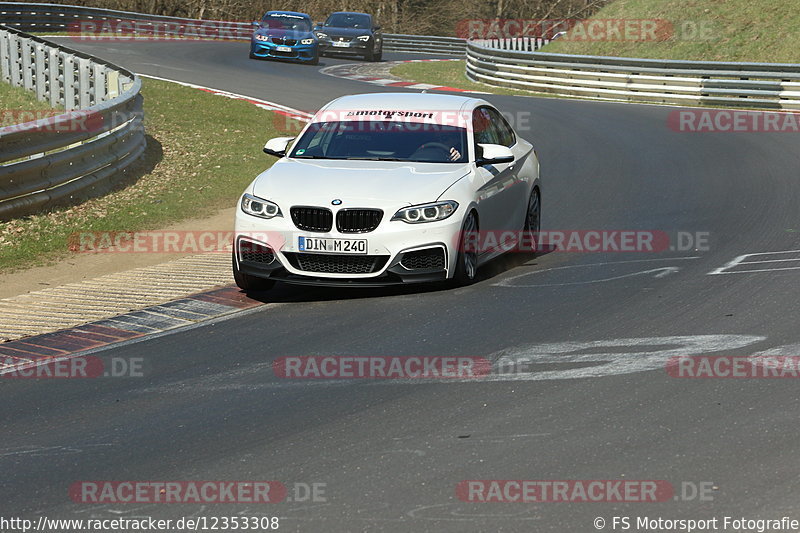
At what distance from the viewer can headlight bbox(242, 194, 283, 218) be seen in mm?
9961

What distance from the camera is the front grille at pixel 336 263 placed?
9.79m

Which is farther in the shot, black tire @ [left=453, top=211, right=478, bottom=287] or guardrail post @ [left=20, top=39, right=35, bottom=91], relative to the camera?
guardrail post @ [left=20, top=39, right=35, bottom=91]

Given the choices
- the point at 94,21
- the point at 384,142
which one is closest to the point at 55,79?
the point at 384,142

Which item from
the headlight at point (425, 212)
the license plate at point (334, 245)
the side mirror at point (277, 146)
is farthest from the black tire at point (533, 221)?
the license plate at point (334, 245)

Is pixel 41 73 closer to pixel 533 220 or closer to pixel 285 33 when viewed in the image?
pixel 533 220

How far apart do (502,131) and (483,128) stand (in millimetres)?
507

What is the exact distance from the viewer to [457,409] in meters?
6.81

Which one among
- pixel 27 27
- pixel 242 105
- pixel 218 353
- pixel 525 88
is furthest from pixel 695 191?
pixel 27 27

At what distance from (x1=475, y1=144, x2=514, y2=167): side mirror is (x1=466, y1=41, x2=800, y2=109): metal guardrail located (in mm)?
18639

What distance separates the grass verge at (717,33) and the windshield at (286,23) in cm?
949

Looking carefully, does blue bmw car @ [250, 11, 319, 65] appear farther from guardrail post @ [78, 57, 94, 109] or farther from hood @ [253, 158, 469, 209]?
hood @ [253, 158, 469, 209]

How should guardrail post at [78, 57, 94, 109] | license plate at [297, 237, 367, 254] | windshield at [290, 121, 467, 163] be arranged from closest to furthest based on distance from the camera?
license plate at [297, 237, 367, 254] < windshield at [290, 121, 467, 163] < guardrail post at [78, 57, 94, 109]

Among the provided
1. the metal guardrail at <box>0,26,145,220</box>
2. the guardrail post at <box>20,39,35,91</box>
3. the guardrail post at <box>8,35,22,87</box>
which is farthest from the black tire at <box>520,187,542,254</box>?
the guardrail post at <box>8,35,22,87</box>

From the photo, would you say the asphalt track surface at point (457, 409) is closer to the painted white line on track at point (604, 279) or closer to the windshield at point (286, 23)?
the painted white line on track at point (604, 279)
